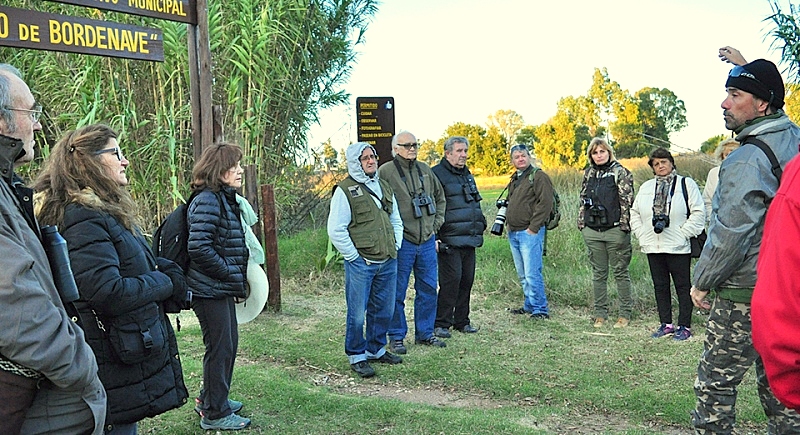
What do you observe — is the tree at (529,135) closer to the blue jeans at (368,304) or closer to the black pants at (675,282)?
the black pants at (675,282)

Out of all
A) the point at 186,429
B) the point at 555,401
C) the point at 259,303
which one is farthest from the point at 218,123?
A: the point at 555,401

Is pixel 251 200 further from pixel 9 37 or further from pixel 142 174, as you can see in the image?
pixel 9 37

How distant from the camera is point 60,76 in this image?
9.48 m

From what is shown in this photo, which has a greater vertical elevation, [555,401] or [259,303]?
[259,303]

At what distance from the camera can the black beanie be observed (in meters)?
3.43

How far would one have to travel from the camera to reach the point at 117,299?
290 centimetres

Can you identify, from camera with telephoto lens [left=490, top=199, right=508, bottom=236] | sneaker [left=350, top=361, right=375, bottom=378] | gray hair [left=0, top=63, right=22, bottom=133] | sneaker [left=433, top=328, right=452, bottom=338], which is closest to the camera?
gray hair [left=0, top=63, right=22, bottom=133]

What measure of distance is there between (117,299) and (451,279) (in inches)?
177

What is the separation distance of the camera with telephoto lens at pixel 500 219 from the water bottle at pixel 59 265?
18.5 feet

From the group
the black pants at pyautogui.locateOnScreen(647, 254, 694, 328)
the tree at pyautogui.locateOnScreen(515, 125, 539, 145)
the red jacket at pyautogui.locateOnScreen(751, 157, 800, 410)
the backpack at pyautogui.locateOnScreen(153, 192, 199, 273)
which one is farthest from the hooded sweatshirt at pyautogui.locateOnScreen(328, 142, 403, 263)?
the tree at pyautogui.locateOnScreen(515, 125, 539, 145)

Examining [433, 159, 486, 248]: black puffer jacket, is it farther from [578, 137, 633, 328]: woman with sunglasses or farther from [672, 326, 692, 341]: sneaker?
[672, 326, 692, 341]: sneaker

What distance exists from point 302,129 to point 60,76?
3.26 m

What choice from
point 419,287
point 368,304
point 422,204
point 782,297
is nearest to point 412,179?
point 422,204

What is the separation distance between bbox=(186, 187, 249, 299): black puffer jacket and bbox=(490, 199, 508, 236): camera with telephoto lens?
12.4ft
